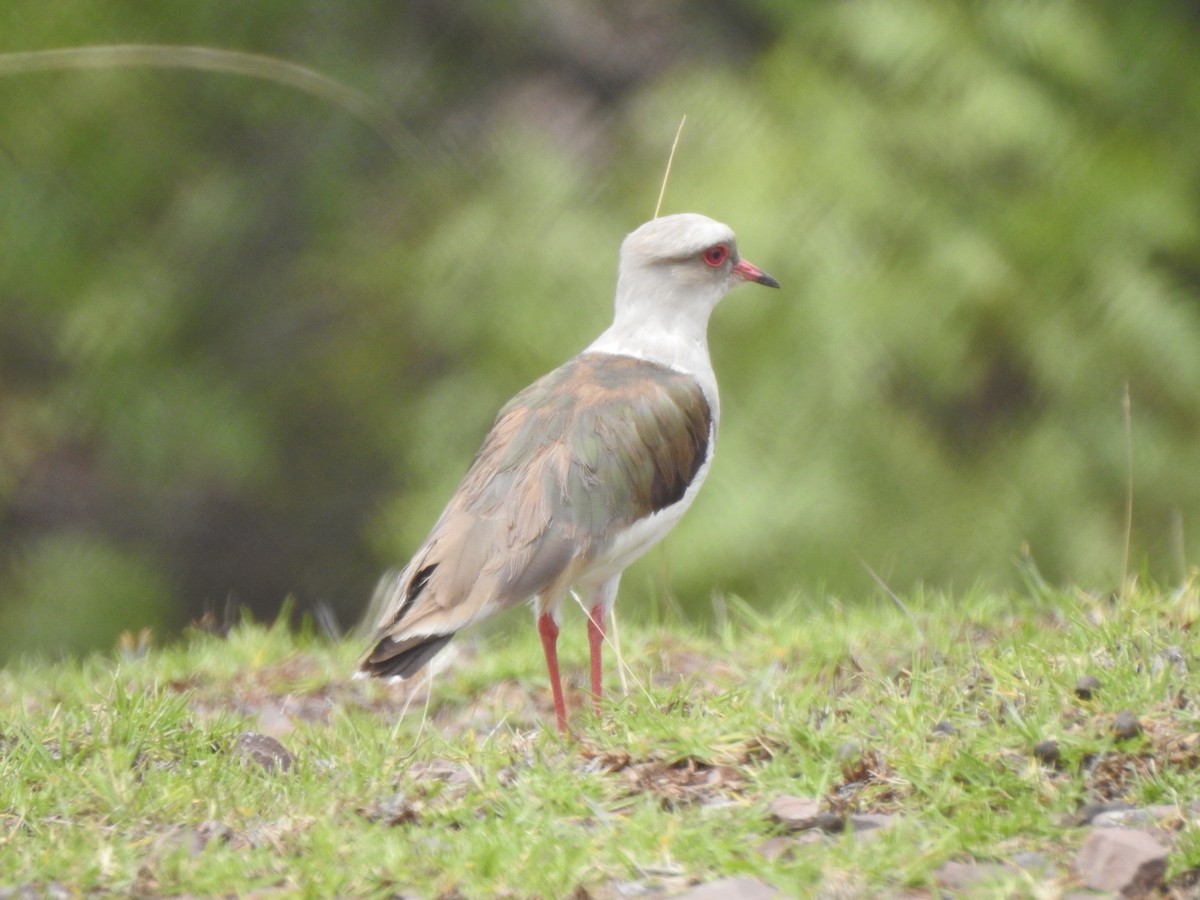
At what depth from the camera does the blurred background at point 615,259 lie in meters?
8.23

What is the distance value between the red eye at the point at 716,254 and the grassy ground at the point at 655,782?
66.1 inches

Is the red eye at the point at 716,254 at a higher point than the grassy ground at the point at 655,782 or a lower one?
higher

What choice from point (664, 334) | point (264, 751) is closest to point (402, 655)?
point (264, 751)

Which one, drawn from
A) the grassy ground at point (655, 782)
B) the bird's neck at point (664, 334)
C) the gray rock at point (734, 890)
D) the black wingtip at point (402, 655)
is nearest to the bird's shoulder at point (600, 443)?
the bird's neck at point (664, 334)

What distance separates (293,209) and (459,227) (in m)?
1.92

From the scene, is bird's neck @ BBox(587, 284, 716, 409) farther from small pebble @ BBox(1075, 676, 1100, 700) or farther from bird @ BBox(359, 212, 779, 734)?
small pebble @ BBox(1075, 676, 1100, 700)

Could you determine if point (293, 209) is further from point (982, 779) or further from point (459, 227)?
point (982, 779)

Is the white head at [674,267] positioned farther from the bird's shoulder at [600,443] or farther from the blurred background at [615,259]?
the blurred background at [615,259]

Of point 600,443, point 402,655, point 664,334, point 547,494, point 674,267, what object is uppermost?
point 674,267

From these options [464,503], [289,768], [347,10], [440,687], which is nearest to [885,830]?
[289,768]

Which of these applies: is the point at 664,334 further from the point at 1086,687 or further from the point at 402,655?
the point at 1086,687

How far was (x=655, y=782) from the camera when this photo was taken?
14.1 ft

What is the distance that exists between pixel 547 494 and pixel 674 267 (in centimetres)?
134

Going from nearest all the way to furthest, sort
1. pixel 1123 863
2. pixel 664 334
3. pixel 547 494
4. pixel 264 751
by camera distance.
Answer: pixel 1123 863 < pixel 264 751 < pixel 547 494 < pixel 664 334
